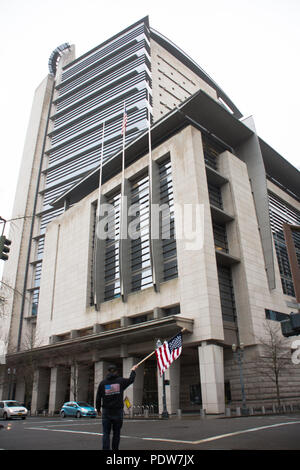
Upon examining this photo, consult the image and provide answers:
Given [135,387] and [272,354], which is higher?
[272,354]

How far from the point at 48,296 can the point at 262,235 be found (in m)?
31.9

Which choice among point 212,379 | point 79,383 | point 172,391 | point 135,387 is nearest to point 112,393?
point 212,379

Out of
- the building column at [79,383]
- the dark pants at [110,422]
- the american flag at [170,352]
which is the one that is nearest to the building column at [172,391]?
the american flag at [170,352]

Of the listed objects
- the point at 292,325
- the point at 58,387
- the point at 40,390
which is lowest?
the point at 40,390

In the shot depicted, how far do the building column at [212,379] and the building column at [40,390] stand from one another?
25.8 metres

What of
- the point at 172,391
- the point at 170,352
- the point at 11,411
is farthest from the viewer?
the point at 172,391

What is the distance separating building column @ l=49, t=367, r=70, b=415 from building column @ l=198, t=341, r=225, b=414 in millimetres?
20610

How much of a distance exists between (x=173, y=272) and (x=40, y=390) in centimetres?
2539

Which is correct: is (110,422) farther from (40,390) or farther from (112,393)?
(40,390)

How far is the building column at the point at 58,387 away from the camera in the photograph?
40.6 metres

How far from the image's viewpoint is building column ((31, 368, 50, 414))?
43469 millimetres

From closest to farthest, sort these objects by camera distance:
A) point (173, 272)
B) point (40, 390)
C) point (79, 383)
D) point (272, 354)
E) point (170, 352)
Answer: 1. point (170, 352)
2. point (272, 354)
3. point (173, 272)
4. point (79, 383)
5. point (40, 390)

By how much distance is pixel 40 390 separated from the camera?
44.6m
